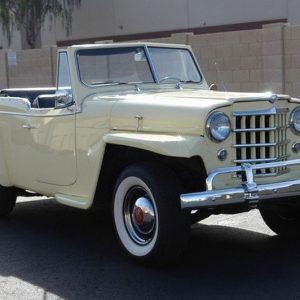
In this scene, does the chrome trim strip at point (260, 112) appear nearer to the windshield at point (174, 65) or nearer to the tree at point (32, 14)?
the windshield at point (174, 65)

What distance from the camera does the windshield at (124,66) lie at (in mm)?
→ 6184

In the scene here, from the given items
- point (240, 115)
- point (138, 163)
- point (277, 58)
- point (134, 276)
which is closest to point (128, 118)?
point (138, 163)

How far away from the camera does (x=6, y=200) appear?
277 inches

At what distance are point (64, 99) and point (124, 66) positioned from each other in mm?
728

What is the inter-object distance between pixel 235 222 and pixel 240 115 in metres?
2.05

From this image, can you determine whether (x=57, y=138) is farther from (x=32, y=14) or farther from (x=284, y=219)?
(x=32, y=14)

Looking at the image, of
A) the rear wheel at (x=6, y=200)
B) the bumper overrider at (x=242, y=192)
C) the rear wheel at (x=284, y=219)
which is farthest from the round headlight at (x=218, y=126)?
the rear wheel at (x=6, y=200)

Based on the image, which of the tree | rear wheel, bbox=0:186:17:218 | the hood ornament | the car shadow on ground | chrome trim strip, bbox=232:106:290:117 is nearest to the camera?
the car shadow on ground

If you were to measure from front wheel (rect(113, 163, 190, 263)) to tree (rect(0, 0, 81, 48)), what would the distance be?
22.5 m

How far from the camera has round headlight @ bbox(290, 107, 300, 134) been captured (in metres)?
5.26

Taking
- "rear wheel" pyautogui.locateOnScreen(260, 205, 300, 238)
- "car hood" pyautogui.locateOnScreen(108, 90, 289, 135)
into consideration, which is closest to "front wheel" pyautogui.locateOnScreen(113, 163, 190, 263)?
"car hood" pyautogui.locateOnScreen(108, 90, 289, 135)

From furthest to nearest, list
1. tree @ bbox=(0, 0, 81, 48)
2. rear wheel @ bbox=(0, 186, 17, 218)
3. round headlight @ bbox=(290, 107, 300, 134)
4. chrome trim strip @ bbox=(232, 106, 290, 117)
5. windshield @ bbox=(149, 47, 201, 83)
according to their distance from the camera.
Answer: tree @ bbox=(0, 0, 81, 48) → rear wheel @ bbox=(0, 186, 17, 218) → windshield @ bbox=(149, 47, 201, 83) → round headlight @ bbox=(290, 107, 300, 134) → chrome trim strip @ bbox=(232, 106, 290, 117)

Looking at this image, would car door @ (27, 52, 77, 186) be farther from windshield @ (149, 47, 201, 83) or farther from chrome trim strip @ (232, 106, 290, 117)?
chrome trim strip @ (232, 106, 290, 117)

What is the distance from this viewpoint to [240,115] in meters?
4.94
